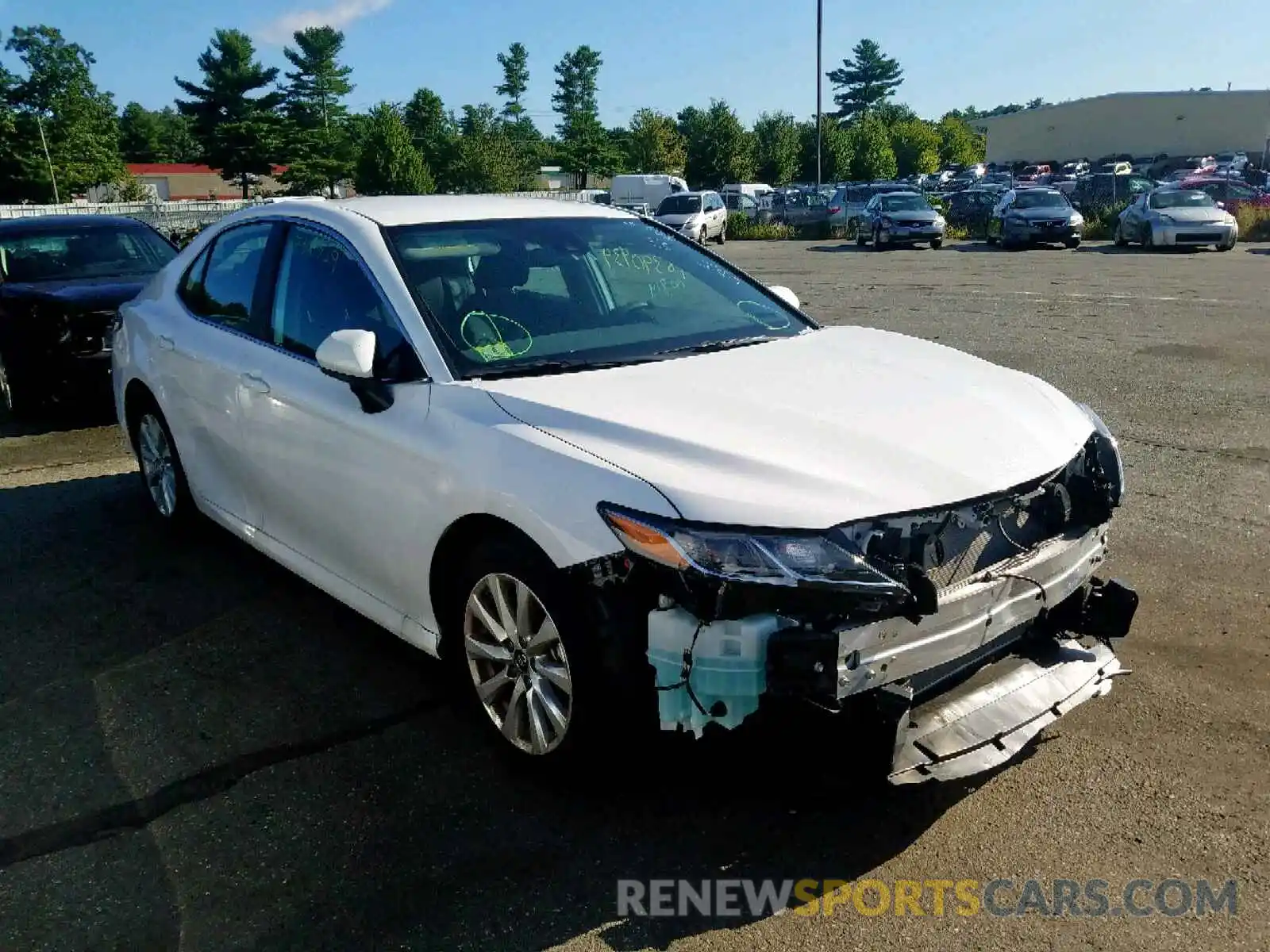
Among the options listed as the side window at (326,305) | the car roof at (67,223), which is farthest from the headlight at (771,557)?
the car roof at (67,223)

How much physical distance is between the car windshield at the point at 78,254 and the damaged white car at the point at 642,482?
5204mm

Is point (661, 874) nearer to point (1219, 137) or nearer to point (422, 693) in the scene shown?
point (422, 693)

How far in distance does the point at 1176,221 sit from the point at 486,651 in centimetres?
2487

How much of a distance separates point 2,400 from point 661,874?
29.5ft

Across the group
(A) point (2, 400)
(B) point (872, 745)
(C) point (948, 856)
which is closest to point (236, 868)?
(B) point (872, 745)

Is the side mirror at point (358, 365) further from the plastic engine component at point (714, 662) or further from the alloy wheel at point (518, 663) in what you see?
the plastic engine component at point (714, 662)

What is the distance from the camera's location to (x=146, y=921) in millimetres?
2764

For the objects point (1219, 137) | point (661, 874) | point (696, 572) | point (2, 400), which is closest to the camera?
point (696, 572)

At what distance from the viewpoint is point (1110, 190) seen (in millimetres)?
33031

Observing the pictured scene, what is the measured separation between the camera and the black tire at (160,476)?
209 inches

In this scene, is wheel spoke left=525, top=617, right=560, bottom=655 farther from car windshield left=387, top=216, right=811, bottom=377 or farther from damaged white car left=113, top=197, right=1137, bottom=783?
car windshield left=387, top=216, right=811, bottom=377

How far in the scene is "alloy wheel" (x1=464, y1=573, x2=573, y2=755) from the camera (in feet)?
10.1

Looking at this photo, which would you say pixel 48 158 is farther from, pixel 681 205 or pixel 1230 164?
pixel 1230 164

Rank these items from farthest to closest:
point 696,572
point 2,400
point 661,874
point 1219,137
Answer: point 1219,137 → point 2,400 → point 661,874 → point 696,572
